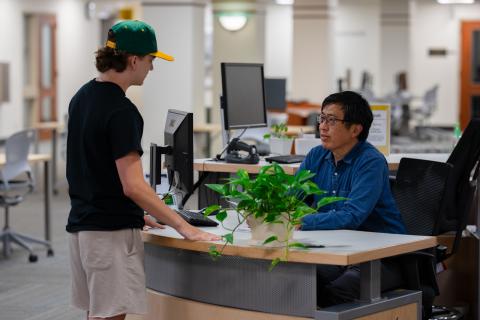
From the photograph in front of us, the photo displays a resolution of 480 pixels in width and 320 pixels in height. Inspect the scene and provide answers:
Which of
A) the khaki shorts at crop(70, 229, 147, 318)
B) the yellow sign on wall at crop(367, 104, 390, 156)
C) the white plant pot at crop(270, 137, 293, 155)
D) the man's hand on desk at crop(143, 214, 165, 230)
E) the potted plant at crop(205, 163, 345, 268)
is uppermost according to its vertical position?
the yellow sign on wall at crop(367, 104, 390, 156)

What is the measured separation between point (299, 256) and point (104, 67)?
3.10ft

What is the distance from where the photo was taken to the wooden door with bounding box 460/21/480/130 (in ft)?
78.0

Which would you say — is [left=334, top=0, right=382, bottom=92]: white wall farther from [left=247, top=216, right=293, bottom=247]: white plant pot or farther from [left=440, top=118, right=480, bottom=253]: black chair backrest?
[left=247, top=216, right=293, bottom=247]: white plant pot

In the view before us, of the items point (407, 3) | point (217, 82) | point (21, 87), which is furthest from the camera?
point (407, 3)

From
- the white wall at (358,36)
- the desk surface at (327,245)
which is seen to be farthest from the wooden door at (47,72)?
the desk surface at (327,245)

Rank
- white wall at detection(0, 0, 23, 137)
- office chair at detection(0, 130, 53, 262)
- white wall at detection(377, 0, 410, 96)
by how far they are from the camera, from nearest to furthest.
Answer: office chair at detection(0, 130, 53, 262) < white wall at detection(0, 0, 23, 137) < white wall at detection(377, 0, 410, 96)

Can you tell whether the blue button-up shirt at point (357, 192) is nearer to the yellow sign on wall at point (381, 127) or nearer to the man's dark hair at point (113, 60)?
the man's dark hair at point (113, 60)

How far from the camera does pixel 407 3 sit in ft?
73.7

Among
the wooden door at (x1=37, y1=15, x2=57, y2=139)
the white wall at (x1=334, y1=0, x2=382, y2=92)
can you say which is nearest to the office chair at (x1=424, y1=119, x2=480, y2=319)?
the wooden door at (x1=37, y1=15, x2=57, y2=139)

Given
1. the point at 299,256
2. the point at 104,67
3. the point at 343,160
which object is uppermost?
the point at 104,67

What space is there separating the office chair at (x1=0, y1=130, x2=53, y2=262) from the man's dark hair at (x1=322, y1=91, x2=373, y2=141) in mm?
4079

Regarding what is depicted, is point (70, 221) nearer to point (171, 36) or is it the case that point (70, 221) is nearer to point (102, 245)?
point (102, 245)

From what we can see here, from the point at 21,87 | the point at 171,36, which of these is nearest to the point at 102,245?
the point at 171,36

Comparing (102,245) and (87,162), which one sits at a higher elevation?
(87,162)
